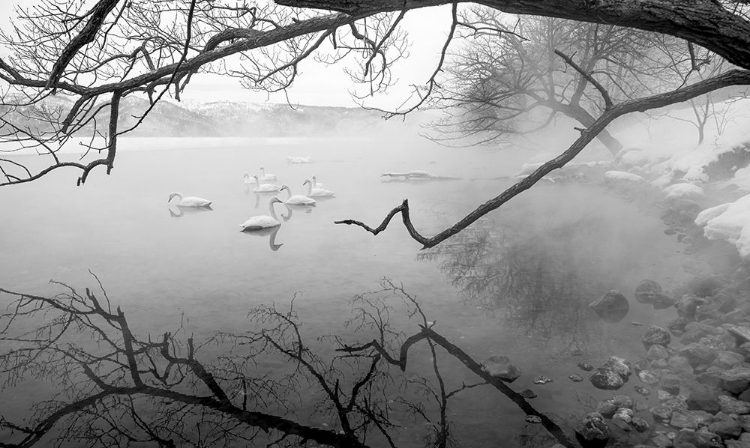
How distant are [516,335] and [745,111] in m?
16.9

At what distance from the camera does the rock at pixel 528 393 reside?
4.67 metres

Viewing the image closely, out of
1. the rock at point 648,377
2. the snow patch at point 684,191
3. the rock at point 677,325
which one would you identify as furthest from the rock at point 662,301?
the snow patch at point 684,191

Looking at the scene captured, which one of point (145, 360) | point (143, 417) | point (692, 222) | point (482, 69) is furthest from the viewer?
point (482, 69)

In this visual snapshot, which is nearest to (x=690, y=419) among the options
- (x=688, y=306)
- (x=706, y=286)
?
(x=688, y=306)

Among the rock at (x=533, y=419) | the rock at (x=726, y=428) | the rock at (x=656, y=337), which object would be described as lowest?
the rock at (x=533, y=419)

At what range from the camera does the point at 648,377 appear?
479 centimetres

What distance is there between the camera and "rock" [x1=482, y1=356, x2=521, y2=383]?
16.5 feet

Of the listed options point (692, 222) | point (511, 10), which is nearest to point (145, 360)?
point (511, 10)

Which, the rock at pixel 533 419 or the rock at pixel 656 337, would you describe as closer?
the rock at pixel 533 419

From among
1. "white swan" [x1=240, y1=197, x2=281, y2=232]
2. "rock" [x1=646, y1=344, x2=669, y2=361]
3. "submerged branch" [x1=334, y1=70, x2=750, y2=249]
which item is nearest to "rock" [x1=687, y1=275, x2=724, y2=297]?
"rock" [x1=646, y1=344, x2=669, y2=361]

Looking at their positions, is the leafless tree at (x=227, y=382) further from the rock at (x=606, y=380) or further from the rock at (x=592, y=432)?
the rock at (x=606, y=380)

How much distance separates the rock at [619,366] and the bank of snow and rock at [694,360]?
1cm

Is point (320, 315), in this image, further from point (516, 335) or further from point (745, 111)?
point (745, 111)

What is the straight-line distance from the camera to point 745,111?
52.9 feet
